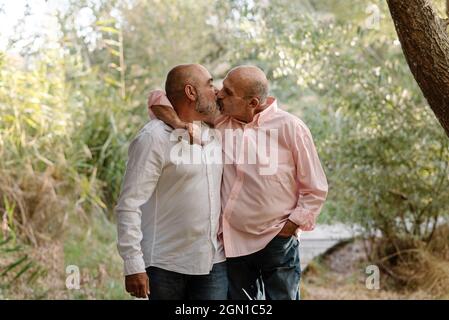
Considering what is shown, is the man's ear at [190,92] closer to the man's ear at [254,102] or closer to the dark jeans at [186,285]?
the man's ear at [254,102]

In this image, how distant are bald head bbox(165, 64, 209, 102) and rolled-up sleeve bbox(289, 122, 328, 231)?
37 centimetres

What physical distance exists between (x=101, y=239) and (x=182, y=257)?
408cm

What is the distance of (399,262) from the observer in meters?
6.45

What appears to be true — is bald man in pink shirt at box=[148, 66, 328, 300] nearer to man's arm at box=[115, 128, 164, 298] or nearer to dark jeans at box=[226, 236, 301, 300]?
dark jeans at box=[226, 236, 301, 300]

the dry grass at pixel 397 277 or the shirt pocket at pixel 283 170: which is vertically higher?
the shirt pocket at pixel 283 170

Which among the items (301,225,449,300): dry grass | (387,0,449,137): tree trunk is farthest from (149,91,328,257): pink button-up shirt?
(301,225,449,300): dry grass

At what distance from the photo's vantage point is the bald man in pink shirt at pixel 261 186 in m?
2.73

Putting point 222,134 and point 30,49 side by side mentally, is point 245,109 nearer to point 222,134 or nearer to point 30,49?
point 222,134

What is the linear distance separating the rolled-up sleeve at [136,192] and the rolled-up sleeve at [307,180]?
1.55 ft

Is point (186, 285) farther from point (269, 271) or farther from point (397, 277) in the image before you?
point (397, 277)

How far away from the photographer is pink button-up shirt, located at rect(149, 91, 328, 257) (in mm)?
2730

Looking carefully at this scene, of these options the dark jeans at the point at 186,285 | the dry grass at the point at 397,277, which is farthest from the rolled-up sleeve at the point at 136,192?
the dry grass at the point at 397,277
